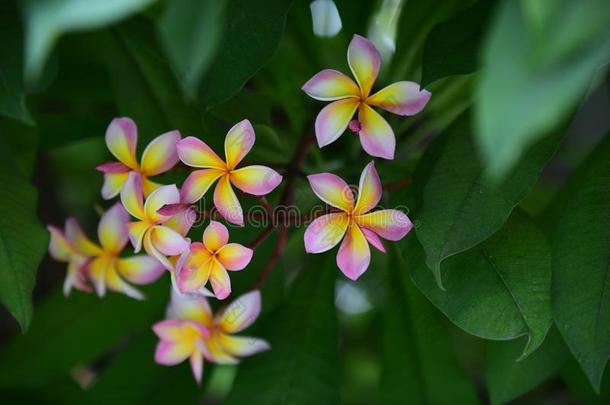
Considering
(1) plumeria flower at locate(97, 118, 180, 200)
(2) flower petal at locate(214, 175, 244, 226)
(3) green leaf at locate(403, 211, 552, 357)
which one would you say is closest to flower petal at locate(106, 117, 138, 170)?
(1) plumeria flower at locate(97, 118, 180, 200)

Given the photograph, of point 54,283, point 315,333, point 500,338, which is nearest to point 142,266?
point 315,333

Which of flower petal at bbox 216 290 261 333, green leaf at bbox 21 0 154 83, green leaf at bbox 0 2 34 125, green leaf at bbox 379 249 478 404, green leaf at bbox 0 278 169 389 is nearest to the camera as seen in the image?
green leaf at bbox 21 0 154 83

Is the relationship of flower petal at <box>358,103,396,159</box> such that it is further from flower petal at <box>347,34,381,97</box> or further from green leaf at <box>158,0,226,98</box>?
green leaf at <box>158,0,226,98</box>

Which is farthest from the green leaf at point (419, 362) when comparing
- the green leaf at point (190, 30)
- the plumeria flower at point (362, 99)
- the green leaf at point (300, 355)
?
the green leaf at point (190, 30)

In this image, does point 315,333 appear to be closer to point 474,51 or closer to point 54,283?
point 474,51

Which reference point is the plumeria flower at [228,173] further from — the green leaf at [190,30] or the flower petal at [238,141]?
the green leaf at [190,30]

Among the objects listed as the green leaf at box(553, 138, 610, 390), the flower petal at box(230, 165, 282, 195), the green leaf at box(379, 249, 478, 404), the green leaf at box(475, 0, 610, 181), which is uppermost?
the green leaf at box(475, 0, 610, 181)
